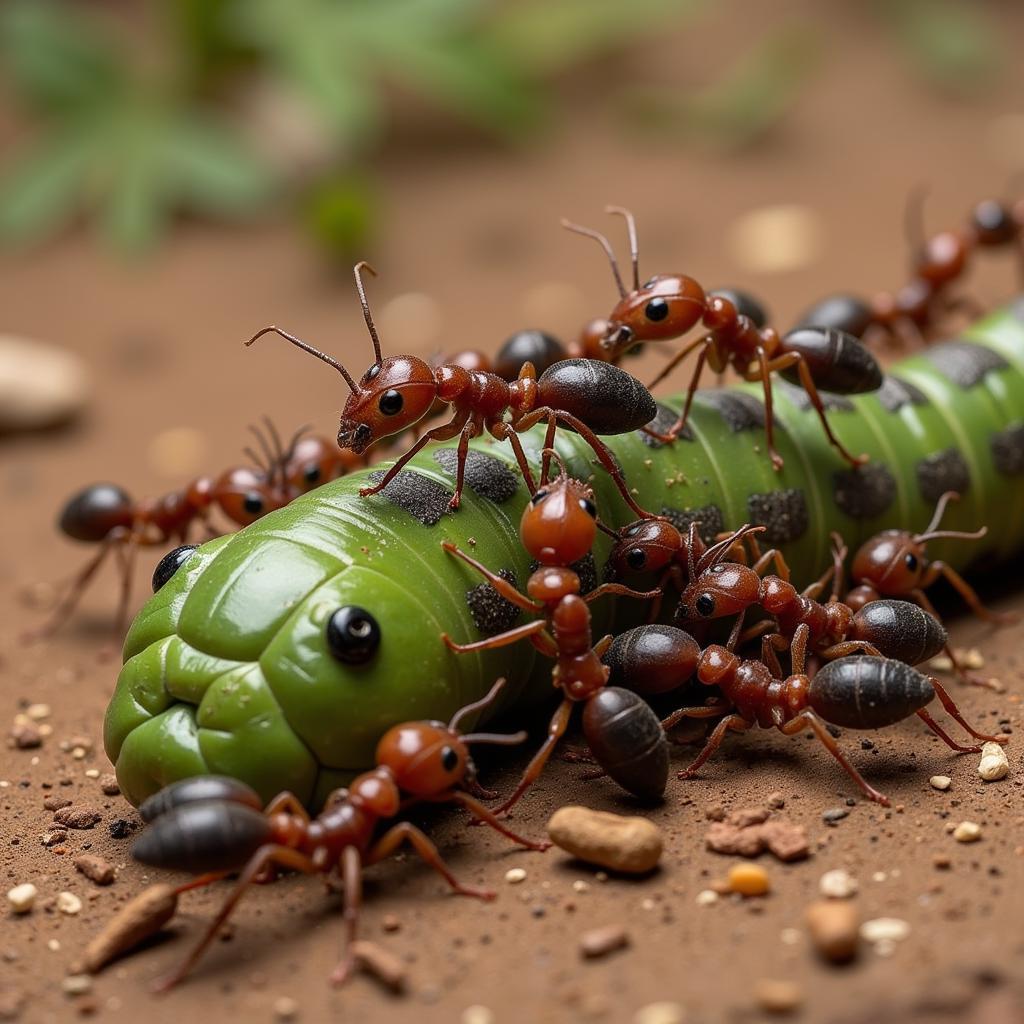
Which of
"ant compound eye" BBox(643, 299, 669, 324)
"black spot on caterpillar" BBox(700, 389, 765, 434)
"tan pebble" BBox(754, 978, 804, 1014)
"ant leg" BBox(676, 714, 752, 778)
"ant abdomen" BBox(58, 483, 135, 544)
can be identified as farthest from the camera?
"ant abdomen" BBox(58, 483, 135, 544)

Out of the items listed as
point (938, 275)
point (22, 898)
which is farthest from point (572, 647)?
point (938, 275)

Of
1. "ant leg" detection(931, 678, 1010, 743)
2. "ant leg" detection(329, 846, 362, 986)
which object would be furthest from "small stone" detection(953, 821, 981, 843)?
"ant leg" detection(329, 846, 362, 986)

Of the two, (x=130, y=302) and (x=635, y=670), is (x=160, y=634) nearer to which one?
(x=635, y=670)

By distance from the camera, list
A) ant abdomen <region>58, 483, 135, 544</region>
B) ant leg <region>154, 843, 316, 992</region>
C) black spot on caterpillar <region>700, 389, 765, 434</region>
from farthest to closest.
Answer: ant abdomen <region>58, 483, 135, 544</region>
black spot on caterpillar <region>700, 389, 765, 434</region>
ant leg <region>154, 843, 316, 992</region>

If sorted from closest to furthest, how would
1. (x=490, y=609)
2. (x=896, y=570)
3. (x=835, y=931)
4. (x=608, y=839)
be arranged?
(x=835, y=931), (x=608, y=839), (x=490, y=609), (x=896, y=570)

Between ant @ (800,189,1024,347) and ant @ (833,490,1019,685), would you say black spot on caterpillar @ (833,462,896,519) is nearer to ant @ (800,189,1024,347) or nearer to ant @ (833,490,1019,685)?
ant @ (833,490,1019,685)

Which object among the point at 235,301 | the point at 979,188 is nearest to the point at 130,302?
the point at 235,301

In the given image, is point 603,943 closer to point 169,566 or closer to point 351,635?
point 351,635

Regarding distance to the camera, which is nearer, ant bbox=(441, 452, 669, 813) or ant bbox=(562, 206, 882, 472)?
ant bbox=(441, 452, 669, 813)

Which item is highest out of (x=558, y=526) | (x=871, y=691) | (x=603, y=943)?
(x=558, y=526)
